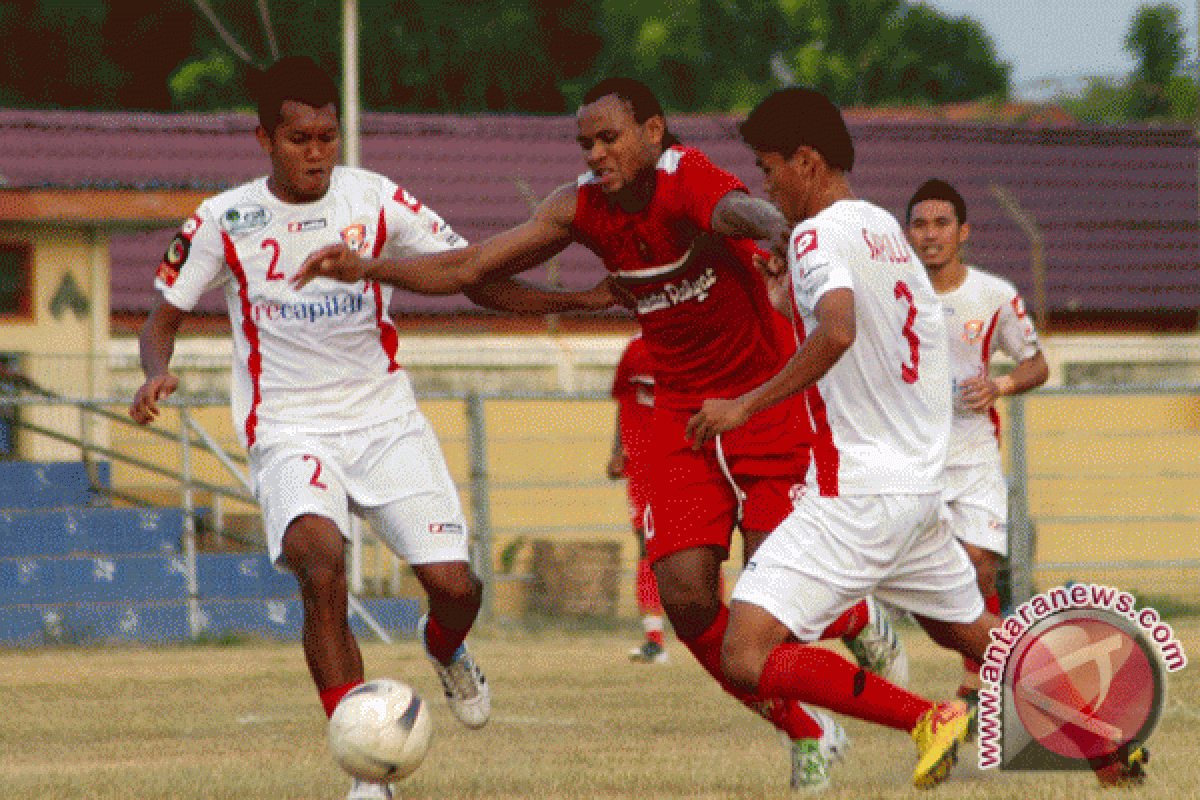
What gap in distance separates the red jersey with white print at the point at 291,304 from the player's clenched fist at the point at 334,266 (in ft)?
1.59

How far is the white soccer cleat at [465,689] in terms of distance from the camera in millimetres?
7980

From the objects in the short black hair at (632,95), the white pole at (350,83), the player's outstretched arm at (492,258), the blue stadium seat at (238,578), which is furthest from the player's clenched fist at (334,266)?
the white pole at (350,83)

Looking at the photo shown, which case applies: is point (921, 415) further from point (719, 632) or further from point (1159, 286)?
point (1159, 286)

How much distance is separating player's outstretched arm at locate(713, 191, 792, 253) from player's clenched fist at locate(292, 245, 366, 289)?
1.17 m

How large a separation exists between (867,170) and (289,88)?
74.9 ft

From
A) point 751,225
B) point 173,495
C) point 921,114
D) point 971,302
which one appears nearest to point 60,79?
point 921,114

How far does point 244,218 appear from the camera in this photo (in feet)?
24.6

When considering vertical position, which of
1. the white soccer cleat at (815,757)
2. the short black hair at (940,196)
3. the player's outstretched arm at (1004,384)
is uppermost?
the short black hair at (940,196)

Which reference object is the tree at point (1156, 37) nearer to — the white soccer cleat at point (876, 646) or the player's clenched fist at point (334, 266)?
the white soccer cleat at point (876, 646)

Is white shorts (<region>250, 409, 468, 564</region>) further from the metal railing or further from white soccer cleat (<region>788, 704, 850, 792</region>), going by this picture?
the metal railing

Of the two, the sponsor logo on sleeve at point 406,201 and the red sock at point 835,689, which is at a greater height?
the sponsor logo on sleeve at point 406,201

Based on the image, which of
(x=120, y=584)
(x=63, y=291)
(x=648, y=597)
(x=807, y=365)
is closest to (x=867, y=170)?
(x=63, y=291)
